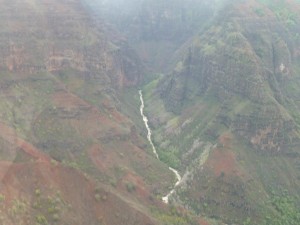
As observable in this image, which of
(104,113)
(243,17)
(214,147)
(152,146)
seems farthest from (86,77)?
(243,17)

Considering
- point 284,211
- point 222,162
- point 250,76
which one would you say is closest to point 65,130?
point 222,162

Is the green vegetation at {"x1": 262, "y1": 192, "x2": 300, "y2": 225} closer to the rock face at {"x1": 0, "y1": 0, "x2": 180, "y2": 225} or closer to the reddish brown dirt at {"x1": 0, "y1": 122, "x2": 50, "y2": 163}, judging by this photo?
the rock face at {"x1": 0, "y1": 0, "x2": 180, "y2": 225}

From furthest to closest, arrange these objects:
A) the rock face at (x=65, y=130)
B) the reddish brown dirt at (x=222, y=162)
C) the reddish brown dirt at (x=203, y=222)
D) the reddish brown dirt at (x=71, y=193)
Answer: the reddish brown dirt at (x=222, y=162), the reddish brown dirt at (x=203, y=222), the rock face at (x=65, y=130), the reddish brown dirt at (x=71, y=193)

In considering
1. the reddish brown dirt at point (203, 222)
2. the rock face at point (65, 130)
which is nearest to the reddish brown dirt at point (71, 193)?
the rock face at point (65, 130)

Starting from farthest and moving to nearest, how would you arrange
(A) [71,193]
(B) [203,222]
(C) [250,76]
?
(C) [250,76], (B) [203,222], (A) [71,193]

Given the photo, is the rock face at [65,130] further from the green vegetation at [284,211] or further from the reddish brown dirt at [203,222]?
the green vegetation at [284,211]

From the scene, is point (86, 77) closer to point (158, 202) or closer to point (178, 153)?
point (178, 153)

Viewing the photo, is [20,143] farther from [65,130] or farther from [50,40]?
[50,40]

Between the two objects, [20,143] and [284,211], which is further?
[284,211]

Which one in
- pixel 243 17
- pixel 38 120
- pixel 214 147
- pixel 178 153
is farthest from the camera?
pixel 243 17

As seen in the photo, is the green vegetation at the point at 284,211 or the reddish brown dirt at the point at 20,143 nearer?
the reddish brown dirt at the point at 20,143

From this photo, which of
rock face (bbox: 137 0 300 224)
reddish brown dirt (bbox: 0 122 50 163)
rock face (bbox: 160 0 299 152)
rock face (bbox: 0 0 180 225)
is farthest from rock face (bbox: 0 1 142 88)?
rock face (bbox: 160 0 299 152)
